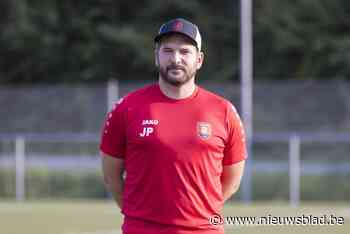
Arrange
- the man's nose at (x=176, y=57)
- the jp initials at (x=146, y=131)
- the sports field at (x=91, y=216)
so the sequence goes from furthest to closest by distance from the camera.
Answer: the sports field at (x=91, y=216), the jp initials at (x=146, y=131), the man's nose at (x=176, y=57)

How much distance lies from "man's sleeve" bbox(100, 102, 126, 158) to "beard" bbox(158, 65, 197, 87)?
33 centimetres

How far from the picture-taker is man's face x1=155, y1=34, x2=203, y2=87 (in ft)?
16.4

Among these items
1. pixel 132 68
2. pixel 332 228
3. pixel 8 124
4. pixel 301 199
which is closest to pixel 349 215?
pixel 332 228

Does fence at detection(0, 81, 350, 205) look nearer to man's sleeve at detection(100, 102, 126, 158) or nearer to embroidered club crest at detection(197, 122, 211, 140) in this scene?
man's sleeve at detection(100, 102, 126, 158)

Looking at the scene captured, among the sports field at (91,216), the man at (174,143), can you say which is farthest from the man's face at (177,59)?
the sports field at (91,216)

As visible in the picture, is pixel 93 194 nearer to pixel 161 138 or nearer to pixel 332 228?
pixel 332 228

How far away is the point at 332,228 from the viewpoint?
1334 cm

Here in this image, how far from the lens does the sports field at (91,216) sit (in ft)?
44.2

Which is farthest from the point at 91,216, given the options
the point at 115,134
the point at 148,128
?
the point at 148,128

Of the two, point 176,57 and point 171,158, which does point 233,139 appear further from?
point 176,57

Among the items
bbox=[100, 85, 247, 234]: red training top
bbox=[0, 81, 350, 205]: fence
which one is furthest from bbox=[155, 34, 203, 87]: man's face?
bbox=[0, 81, 350, 205]: fence

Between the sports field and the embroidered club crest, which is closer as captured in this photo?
the embroidered club crest

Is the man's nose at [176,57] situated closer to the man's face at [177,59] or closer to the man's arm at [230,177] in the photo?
the man's face at [177,59]

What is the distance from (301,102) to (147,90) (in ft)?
59.3
